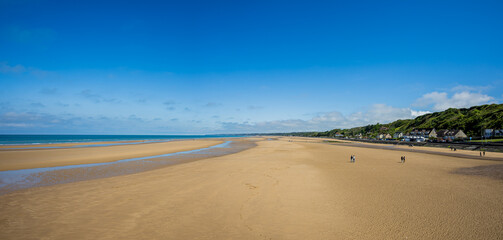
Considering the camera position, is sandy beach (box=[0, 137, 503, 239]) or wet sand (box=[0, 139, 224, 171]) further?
wet sand (box=[0, 139, 224, 171])

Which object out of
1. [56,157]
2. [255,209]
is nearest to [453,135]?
[255,209]

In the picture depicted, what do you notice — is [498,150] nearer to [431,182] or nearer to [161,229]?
[431,182]

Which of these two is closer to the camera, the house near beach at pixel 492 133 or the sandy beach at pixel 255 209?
the sandy beach at pixel 255 209

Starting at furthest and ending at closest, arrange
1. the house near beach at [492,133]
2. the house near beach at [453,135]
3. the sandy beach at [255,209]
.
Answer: the house near beach at [453,135] → the house near beach at [492,133] → the sandy beach at [255,209]

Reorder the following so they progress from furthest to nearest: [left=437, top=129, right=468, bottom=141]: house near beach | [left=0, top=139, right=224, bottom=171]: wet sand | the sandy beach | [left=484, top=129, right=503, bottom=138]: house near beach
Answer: [left=437, top=129, right=468, bottom=141]: house near beach → [left=484, top=129, right=503, bottom=138]: house near beach → [left=0, top=139, right=224, bottom=171]: wet sand → the sandy beach

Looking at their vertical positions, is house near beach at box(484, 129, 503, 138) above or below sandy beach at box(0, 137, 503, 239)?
above

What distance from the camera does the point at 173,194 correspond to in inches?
435

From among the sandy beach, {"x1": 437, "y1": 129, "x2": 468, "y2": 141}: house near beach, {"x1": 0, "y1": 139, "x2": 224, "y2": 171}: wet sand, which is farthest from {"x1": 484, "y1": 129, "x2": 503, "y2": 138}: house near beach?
{"x1": 0, "y1": 139, "x2": 224, "y2": 171}: wet sand

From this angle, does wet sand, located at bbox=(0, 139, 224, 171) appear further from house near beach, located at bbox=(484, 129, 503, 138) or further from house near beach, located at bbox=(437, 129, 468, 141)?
house near beach, located at bbox=(484, 129, 503, 138)

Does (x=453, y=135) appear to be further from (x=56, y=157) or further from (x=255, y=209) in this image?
(x=56, y=157)

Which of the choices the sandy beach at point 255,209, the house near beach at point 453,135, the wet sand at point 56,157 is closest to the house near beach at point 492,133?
the house near beach at point 453,135

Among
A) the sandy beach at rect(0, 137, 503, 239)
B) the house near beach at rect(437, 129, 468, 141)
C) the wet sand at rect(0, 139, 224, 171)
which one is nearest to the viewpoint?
the sandy beach at rect(0, 137, 503, 239)

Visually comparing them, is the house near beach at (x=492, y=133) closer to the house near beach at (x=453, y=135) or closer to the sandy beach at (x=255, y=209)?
the house near beach at (x=453, y=135)

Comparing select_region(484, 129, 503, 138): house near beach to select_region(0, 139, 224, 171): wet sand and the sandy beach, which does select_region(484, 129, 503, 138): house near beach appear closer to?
the sandy beach
